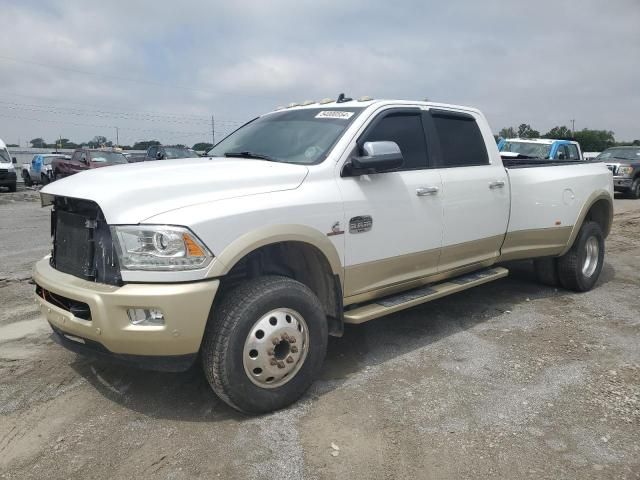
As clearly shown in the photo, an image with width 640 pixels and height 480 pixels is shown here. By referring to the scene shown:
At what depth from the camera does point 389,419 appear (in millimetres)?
3342

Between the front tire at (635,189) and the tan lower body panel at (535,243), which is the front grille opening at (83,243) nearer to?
the tan lower body panel at (535,243)

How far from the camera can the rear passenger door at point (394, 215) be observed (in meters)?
3.86

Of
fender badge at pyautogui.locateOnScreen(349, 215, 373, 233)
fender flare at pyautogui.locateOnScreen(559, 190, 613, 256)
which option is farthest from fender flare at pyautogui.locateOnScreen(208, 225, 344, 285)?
fender flare at pyautogui.locateOnScreen(559, 190, 613, 256)

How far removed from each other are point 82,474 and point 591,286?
5.64 m

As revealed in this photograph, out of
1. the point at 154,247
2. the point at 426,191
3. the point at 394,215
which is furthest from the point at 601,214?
the point at 154,247

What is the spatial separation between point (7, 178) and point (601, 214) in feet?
66.6

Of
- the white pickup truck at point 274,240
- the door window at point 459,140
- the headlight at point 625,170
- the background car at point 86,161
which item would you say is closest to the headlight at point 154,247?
the white pickup truck at point 274,240

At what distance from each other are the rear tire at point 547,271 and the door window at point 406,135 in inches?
97.2

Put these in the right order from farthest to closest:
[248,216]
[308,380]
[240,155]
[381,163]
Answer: [240,155], [381,163], [308,380], [248,216]

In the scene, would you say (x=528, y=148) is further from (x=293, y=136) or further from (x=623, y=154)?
(x=293, y=136)

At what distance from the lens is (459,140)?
4930 mm

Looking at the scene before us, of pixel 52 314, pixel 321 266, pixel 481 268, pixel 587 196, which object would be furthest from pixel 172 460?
pixel 587 196

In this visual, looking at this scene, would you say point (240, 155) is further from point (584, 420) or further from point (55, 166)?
point (55, 166)

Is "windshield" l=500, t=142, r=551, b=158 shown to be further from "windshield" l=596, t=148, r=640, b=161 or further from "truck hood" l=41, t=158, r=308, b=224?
"truck hood" l=41, t=158, r=308, b=224
